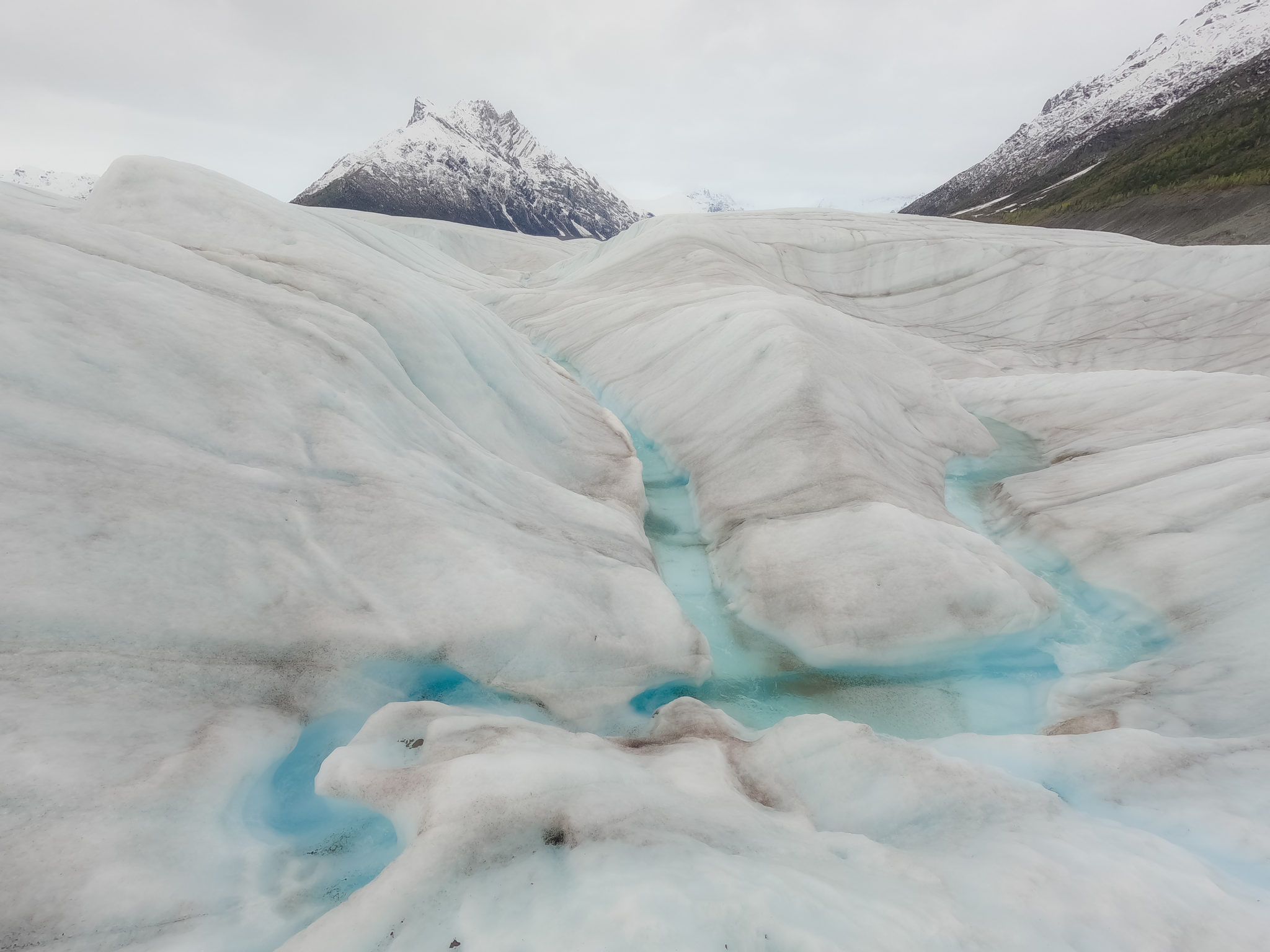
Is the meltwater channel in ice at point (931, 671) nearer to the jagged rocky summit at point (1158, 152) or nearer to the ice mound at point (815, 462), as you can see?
the ice mound at point (815, 462)

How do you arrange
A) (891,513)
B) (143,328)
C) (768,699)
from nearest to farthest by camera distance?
(143,328) → (768,699) → (891,513)

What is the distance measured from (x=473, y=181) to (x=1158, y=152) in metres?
98.9

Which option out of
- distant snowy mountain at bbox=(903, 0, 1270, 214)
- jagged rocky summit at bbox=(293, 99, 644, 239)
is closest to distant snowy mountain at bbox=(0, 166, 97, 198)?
jagged rocky summit at bbox=(293, 99, 644, 239)

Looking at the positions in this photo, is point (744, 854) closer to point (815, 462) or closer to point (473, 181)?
point (815, 462)

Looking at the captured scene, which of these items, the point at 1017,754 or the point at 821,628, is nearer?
the point at 1017,754

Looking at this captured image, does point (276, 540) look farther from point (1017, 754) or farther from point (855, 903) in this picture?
point (1017, 754)

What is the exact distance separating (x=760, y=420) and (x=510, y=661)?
196 inches

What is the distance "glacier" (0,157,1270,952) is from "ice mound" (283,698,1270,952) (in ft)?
0.06

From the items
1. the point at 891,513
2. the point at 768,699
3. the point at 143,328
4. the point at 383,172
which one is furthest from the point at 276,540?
the point at 383,172

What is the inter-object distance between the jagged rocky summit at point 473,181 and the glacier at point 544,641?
96.0m

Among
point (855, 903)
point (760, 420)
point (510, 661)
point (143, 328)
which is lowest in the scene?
point (855, 903)

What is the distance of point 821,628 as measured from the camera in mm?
5328

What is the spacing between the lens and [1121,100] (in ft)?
262

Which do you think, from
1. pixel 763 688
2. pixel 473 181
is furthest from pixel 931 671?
pixel 473 181
